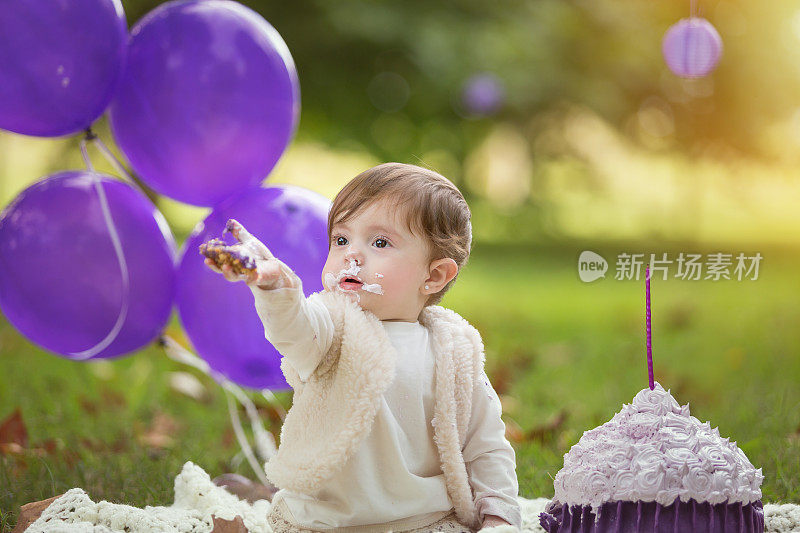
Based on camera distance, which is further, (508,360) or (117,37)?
(508,360)

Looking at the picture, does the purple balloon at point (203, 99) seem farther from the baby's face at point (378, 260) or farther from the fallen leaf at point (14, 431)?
the fallen leaf at point (14, 431)

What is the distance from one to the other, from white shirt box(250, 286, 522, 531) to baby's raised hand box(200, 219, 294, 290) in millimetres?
167

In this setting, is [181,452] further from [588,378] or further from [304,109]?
[304,109]

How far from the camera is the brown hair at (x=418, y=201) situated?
84.4 inches

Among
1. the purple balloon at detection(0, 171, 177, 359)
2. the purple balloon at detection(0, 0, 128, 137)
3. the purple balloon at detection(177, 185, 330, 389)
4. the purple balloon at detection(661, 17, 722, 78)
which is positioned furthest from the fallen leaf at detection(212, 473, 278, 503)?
the purple balloon at detection(661, 17, 722, 78)

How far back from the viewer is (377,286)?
209 centimetres

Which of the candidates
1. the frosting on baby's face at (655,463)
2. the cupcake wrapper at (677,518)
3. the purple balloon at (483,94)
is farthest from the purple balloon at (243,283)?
the purple balloon at (483,94)

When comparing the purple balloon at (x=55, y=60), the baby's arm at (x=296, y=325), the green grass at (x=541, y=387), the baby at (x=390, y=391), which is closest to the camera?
the baby's arm at (x=296, y=325)

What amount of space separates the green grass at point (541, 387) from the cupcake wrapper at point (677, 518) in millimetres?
755

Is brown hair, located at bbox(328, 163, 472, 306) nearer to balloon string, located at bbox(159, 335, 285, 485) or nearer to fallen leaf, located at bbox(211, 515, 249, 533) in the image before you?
fallen leaf, located at bbox(211, 515, 249, 533)

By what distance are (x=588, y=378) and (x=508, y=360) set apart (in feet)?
1.69

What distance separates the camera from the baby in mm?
2027

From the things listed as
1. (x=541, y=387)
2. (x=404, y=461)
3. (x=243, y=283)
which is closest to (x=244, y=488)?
(x=243, y=283)

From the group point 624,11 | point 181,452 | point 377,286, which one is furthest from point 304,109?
point 377,286
